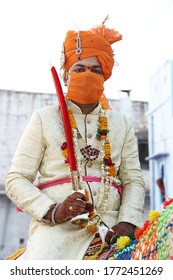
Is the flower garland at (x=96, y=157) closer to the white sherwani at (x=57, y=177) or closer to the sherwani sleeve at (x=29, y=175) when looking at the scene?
the white sherwani at (x=57, y=177)

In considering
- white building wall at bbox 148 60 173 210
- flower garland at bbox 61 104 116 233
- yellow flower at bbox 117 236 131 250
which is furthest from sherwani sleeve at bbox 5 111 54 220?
white building wall at bbox 148 60 173 210

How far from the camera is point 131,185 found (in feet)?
10.6

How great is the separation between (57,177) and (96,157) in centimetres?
24

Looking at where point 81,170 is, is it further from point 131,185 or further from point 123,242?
point 123,242

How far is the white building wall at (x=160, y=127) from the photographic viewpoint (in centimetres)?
1572

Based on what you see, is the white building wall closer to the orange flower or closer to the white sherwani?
the white sherwani

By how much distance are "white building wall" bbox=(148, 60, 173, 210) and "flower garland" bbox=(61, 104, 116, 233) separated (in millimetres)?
11765

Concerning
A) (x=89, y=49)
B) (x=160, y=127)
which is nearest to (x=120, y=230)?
(x=89, y=49)

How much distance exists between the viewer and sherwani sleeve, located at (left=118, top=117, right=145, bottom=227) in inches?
122

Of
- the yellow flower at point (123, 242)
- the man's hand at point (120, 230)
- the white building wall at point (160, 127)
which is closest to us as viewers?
the yellow flower at point (123, 242)

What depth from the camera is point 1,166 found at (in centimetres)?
1791

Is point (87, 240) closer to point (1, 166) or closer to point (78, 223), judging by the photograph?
point (78, 223)

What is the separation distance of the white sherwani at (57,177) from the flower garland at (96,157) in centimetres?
3

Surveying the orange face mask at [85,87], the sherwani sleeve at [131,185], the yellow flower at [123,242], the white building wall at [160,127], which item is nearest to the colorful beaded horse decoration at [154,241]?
the yellow flower at [123,242]
